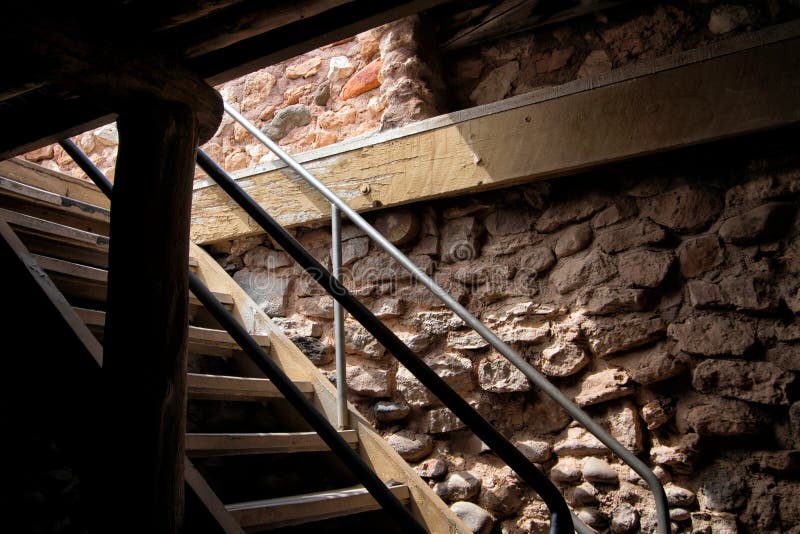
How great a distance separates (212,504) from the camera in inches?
53.3

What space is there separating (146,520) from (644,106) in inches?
69.3

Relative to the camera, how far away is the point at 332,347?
2.45 metres

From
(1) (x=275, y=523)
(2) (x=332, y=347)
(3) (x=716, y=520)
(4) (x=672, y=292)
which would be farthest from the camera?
(2) (x=332, y=347)

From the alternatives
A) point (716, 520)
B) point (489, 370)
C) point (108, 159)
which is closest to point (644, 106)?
point (489, 370)

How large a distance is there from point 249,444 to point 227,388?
0.23 m

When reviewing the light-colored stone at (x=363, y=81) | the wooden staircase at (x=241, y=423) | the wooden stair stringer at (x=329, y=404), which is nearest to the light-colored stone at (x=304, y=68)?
the light-colored stone at (x=363, y=81)

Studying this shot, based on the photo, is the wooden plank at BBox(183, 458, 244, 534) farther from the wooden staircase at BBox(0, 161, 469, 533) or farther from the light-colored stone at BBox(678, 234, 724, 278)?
the light-colored stone at BBox(678, 234, 724, 278)

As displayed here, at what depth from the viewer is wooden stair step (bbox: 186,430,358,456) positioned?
1.64 meters

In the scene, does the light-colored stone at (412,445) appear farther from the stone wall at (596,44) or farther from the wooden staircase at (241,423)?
the stone wall at (596,44)

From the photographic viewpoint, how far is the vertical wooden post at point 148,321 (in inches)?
46.3

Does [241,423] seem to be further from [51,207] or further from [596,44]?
[596,44]

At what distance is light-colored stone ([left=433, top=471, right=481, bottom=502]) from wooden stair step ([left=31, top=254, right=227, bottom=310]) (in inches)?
52.9

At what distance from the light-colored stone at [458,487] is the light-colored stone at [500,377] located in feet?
0.99

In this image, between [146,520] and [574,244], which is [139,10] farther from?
[574,244]
